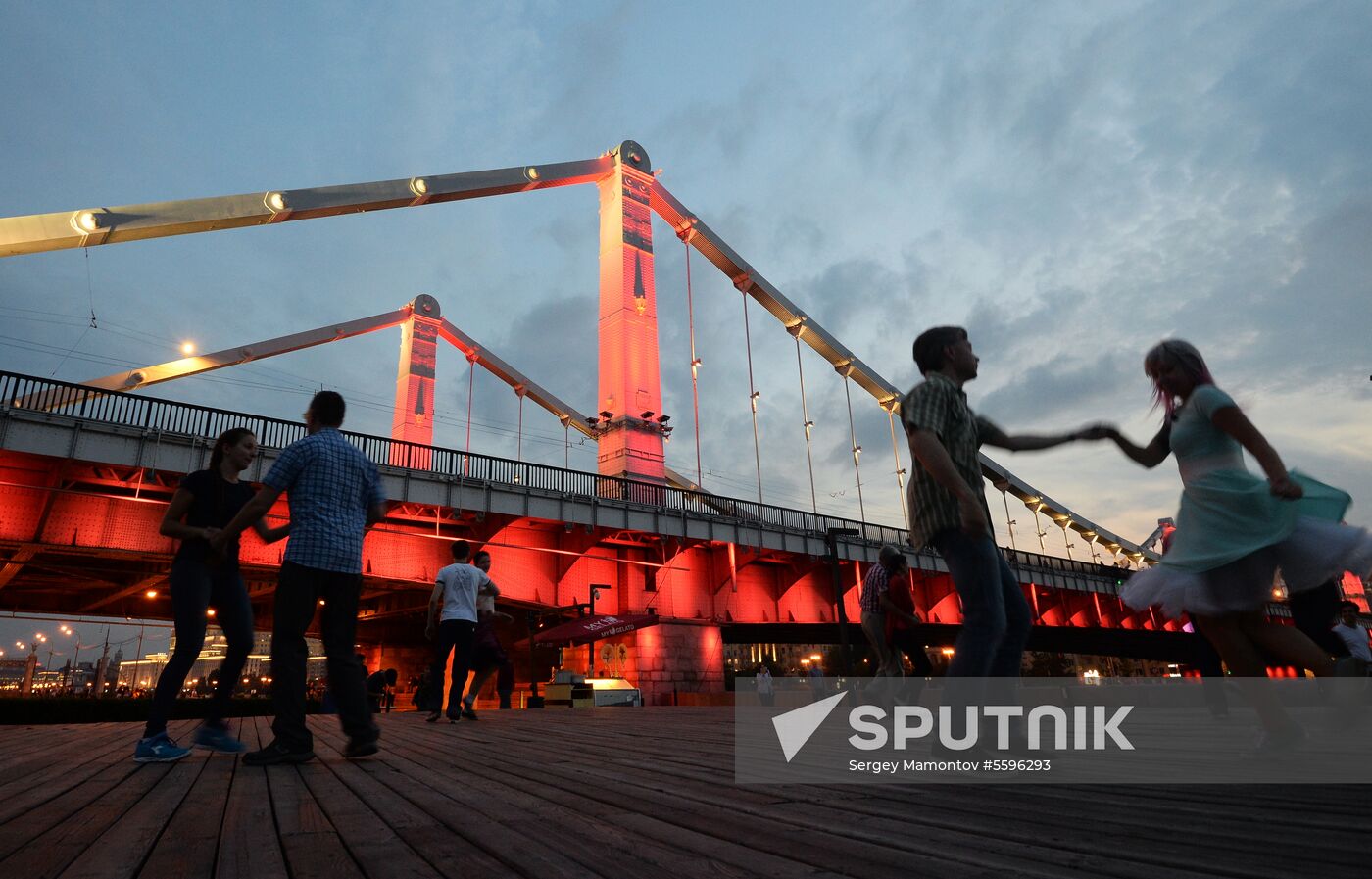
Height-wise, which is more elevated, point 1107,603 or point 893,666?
point 1107,603

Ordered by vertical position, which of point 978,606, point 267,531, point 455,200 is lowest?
point 978,606

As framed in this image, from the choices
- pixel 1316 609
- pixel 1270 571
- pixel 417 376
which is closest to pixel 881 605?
pixel 1316 609

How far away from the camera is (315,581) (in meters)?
3.93

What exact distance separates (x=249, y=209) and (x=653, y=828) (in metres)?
28.6

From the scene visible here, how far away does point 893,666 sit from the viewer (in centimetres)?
701

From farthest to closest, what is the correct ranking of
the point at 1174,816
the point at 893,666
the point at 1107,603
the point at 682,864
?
the point at 1107,603 → the point at 893,666 → the point at 1174,816 → the point at 682,864

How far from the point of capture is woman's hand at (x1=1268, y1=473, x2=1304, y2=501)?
2.86 m

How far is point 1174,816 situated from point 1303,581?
184 cm

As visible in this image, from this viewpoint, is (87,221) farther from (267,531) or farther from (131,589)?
(267,531)

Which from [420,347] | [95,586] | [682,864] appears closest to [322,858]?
[682,864]

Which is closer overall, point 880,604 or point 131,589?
point 880,604

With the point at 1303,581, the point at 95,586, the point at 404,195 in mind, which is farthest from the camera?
the point at 404,195

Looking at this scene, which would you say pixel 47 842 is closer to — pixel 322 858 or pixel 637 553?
pixel 322 858

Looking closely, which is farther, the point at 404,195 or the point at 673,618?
the point at 404,195
